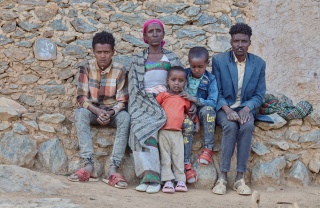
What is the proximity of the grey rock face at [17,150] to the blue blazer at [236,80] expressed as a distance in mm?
Result: 1721

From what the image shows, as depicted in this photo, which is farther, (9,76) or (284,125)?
(9,76)

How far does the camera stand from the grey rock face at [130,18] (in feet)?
17.9

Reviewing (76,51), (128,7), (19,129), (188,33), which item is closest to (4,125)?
(19,129)

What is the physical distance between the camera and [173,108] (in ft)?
14.6

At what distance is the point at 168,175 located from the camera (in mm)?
4273

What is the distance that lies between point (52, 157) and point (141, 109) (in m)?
0.88

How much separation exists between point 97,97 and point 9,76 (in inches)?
42.2

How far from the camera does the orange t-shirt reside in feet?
14.4

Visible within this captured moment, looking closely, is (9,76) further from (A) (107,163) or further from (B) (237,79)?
(B) (237,79)

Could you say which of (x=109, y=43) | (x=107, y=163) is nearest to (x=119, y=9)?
(x=109, y=43)

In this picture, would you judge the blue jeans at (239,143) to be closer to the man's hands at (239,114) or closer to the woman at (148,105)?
the man's hands at (239,114)

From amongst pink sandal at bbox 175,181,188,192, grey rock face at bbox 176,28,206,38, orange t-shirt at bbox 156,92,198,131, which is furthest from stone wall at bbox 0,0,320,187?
orange t-shirt at bbox 156,92,198,131

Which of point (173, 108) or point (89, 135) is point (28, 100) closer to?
point (89, 135)

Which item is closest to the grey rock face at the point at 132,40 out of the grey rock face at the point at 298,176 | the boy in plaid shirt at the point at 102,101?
the boy in plaid shirt at the point at 102,101
